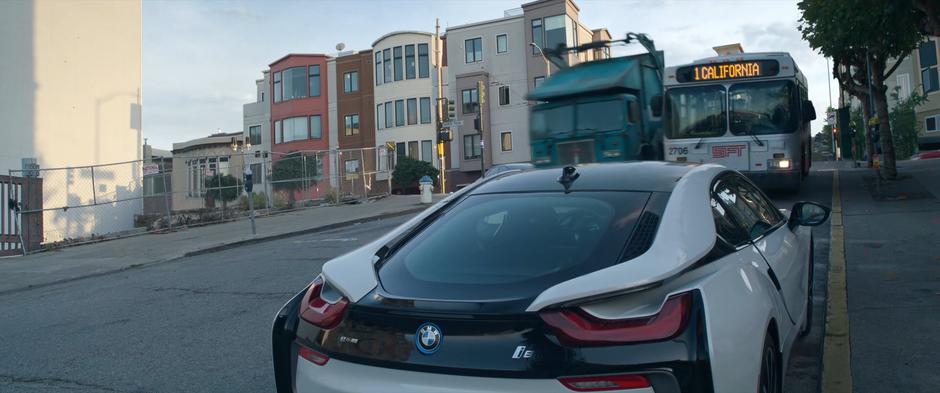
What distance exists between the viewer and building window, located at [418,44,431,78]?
4550cm

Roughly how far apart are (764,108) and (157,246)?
515 inches

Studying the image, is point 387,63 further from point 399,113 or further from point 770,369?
point 770,369

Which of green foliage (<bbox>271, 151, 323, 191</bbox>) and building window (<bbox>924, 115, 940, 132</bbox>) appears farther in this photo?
building window (<bbox>924, 115, 940, 132</bbox>)

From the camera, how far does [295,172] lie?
24938mm

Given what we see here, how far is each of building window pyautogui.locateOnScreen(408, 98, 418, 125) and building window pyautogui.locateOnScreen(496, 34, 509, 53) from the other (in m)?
6.11

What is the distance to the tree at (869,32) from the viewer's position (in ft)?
44.4

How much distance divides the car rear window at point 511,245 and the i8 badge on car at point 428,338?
15cm

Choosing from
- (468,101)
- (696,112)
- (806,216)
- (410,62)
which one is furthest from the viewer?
(410,62)

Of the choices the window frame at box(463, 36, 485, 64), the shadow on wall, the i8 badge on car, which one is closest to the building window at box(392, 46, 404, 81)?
the window frame at box(463, 36, 485, 64)

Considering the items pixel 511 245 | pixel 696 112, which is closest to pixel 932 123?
pixel 696 112

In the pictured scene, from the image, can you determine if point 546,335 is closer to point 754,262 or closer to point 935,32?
point 754,262

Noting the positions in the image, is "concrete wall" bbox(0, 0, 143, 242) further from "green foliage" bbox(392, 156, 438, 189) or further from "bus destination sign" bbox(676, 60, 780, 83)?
"bus destination sign" bbox(676, 60, 780, 83)

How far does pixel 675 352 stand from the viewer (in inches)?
96.2

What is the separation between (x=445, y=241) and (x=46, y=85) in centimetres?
2623
